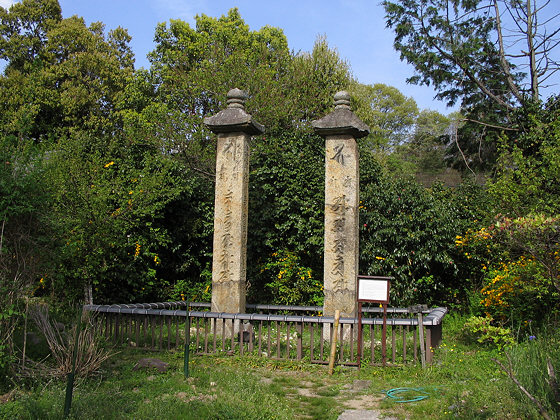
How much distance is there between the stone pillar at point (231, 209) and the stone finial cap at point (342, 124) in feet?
4.05

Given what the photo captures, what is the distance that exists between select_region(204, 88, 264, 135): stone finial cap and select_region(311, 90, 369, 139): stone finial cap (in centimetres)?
113

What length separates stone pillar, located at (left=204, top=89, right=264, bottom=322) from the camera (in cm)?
834

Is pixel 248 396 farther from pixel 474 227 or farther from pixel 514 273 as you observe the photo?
pixel 474 227

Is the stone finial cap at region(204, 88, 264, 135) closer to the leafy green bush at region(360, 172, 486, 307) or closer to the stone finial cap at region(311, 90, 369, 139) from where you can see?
the stone finial cap at region(311, 90, 369, 139)

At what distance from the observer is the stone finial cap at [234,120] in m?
8.45

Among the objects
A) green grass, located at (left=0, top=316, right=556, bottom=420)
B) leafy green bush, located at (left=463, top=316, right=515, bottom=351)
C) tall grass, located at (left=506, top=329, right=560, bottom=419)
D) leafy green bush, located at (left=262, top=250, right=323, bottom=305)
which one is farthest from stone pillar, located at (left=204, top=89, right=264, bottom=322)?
tall grass, located at (left=506, top=329, right=560, bottom=419)

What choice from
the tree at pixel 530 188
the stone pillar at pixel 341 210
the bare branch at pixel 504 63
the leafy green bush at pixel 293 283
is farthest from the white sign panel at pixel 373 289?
the bare branch at pixel 504 63

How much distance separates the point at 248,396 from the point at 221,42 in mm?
15286

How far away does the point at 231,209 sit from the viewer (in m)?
8.52

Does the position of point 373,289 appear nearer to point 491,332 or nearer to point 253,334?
point 253,334

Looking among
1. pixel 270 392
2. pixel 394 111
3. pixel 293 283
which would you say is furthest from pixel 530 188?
pixel 394 111

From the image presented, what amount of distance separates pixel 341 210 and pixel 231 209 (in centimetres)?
196

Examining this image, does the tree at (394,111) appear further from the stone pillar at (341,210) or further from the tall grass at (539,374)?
the tall grass at (539,374)

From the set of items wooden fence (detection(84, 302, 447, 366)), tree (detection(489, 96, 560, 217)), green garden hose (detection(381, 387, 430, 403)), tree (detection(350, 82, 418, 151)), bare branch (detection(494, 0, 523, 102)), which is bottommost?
green garden hose (detection(381, 387, 430, 403))
